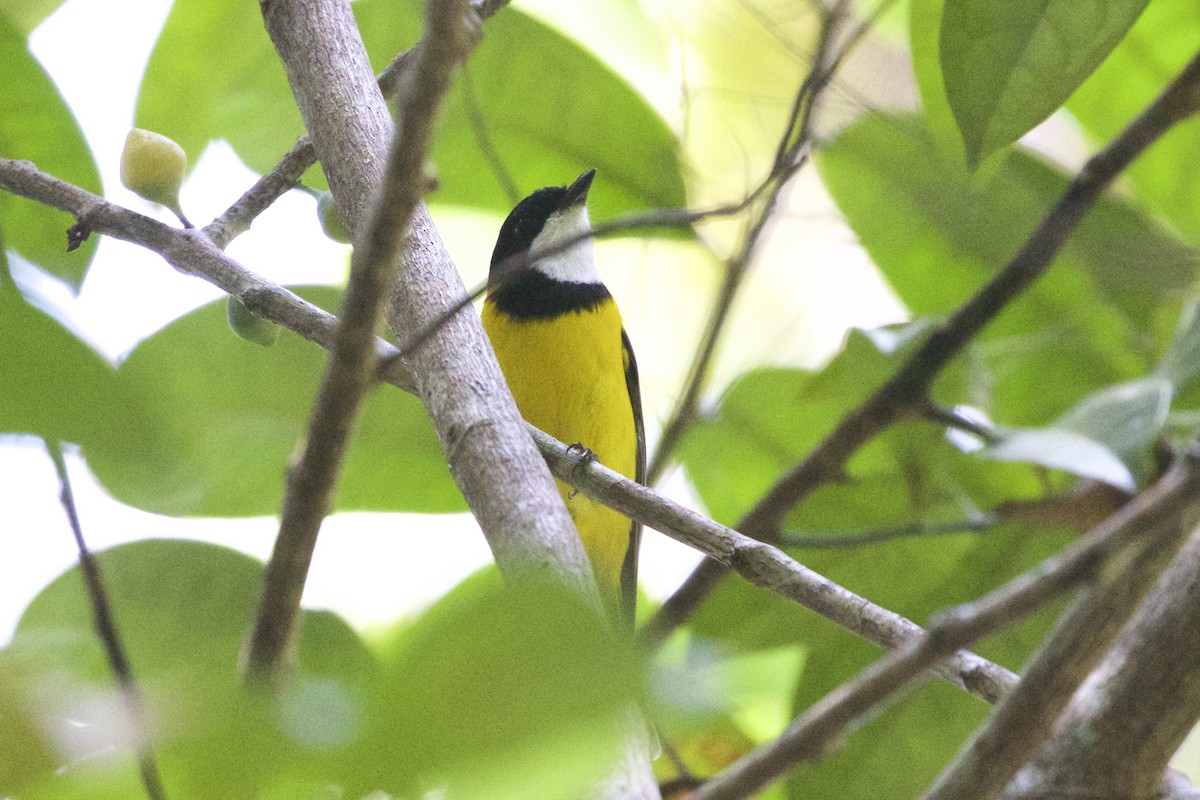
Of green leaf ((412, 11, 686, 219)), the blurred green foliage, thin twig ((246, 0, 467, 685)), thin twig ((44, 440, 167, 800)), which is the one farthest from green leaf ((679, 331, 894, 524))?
thin twig ((44, 440, 167, 800))

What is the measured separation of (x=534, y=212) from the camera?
7.29 feet

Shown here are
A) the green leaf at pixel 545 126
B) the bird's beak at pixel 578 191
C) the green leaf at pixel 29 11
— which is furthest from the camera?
the bird's beak at pixel 578 191

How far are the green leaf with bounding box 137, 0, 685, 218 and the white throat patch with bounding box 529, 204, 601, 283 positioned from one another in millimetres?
694

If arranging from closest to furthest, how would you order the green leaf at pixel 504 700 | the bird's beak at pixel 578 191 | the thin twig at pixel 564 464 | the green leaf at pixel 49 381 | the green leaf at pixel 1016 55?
the green leaf at pixel 504 700 → the green leaf at pixel 49 381 → the thin twig at pixel 564 464 → the green leaf at pixel 1016 55 → the bird's beak at pixel 578 191

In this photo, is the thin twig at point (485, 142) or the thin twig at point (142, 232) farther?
the thin twig at point (485, 142)

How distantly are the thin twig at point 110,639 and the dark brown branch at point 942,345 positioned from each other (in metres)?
0.58

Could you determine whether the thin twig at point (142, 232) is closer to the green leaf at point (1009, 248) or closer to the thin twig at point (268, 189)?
the thin twig at point (268, 189)

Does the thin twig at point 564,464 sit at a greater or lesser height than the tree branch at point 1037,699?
greater

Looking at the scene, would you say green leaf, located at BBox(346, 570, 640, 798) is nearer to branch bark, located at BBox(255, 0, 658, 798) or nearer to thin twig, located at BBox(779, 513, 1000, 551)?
branch bark, located at BBox(255, 0, 658, 798)

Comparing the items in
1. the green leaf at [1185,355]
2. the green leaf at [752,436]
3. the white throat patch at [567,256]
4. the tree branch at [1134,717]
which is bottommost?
the tree branch at [1134,717]

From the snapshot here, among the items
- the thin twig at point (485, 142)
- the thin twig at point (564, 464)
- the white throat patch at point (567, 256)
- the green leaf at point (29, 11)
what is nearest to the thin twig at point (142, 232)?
the thin twig at point (564, 464)

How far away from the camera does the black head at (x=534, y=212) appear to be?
1728mm

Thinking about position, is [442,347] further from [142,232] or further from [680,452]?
[680,452]

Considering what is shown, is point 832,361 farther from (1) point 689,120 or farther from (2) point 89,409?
(2) point 89,409
